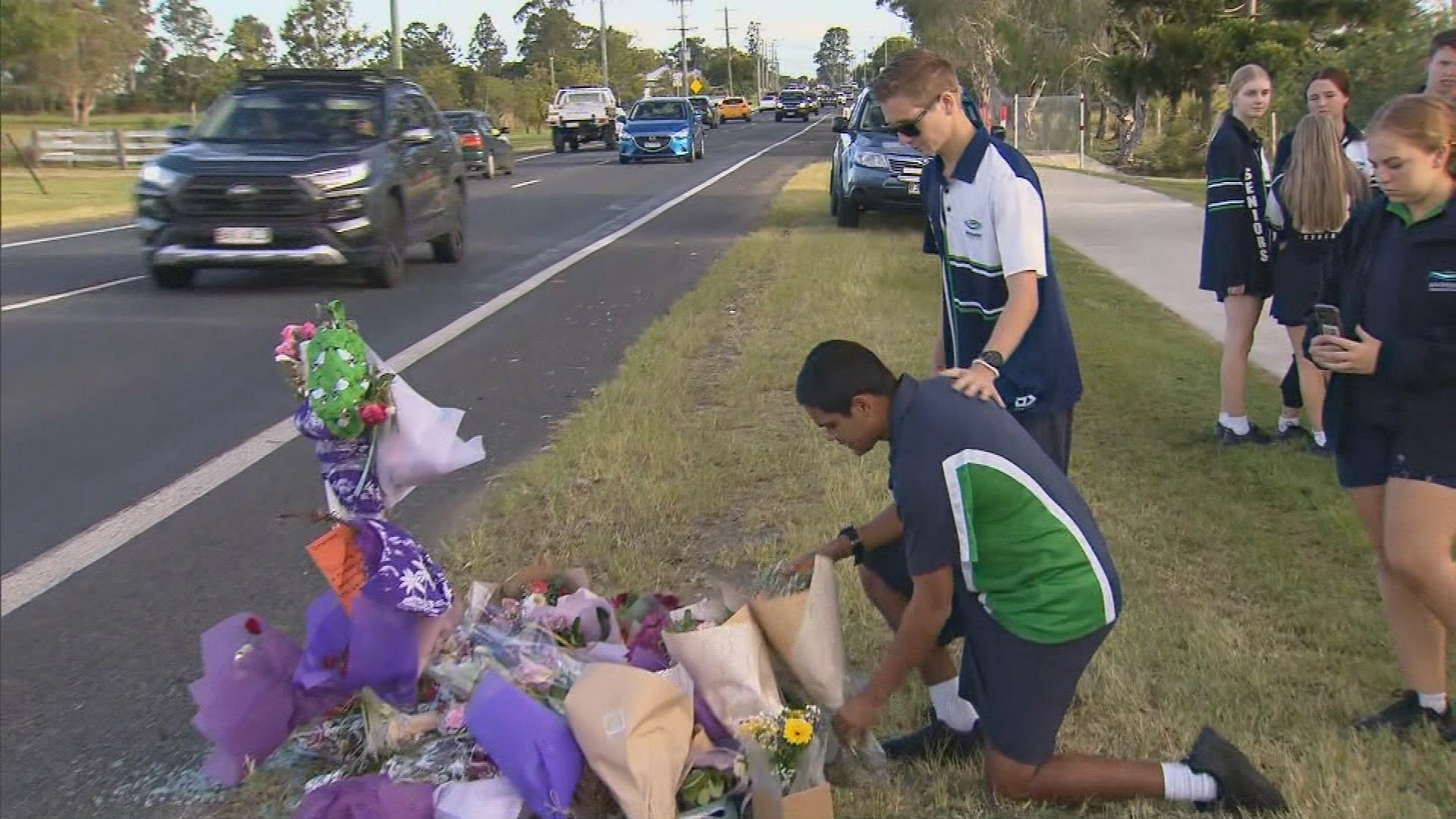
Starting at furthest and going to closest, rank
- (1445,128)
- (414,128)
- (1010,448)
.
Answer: (414,128), (1445,128), (1010,448)

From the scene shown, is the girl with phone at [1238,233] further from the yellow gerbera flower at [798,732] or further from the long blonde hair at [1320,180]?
the yellow gerbera flower at [798,732]

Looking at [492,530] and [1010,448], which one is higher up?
[1010,448]

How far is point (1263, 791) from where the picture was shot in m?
3.19

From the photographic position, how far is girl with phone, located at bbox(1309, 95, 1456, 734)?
11.0 feet

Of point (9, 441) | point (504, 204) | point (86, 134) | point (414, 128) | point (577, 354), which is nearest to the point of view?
point (9, 441)

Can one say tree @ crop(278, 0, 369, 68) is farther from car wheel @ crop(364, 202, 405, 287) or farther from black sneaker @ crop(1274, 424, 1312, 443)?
black sneaker @ crop(1274, 424, 1312, 443)

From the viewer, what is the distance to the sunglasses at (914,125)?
3691 mm

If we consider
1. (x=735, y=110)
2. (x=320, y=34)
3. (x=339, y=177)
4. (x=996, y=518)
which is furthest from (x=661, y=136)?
(x=735, y=110)

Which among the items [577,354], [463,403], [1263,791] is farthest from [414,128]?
[1263,791]

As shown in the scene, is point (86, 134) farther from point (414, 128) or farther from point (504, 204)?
point (504, 204)

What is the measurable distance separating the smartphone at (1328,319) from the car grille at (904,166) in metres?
12.3

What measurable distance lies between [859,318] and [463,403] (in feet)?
10.3

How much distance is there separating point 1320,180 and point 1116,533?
172 centimetres

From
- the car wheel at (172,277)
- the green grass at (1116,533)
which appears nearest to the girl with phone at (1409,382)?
the green grass at (1116,533)
